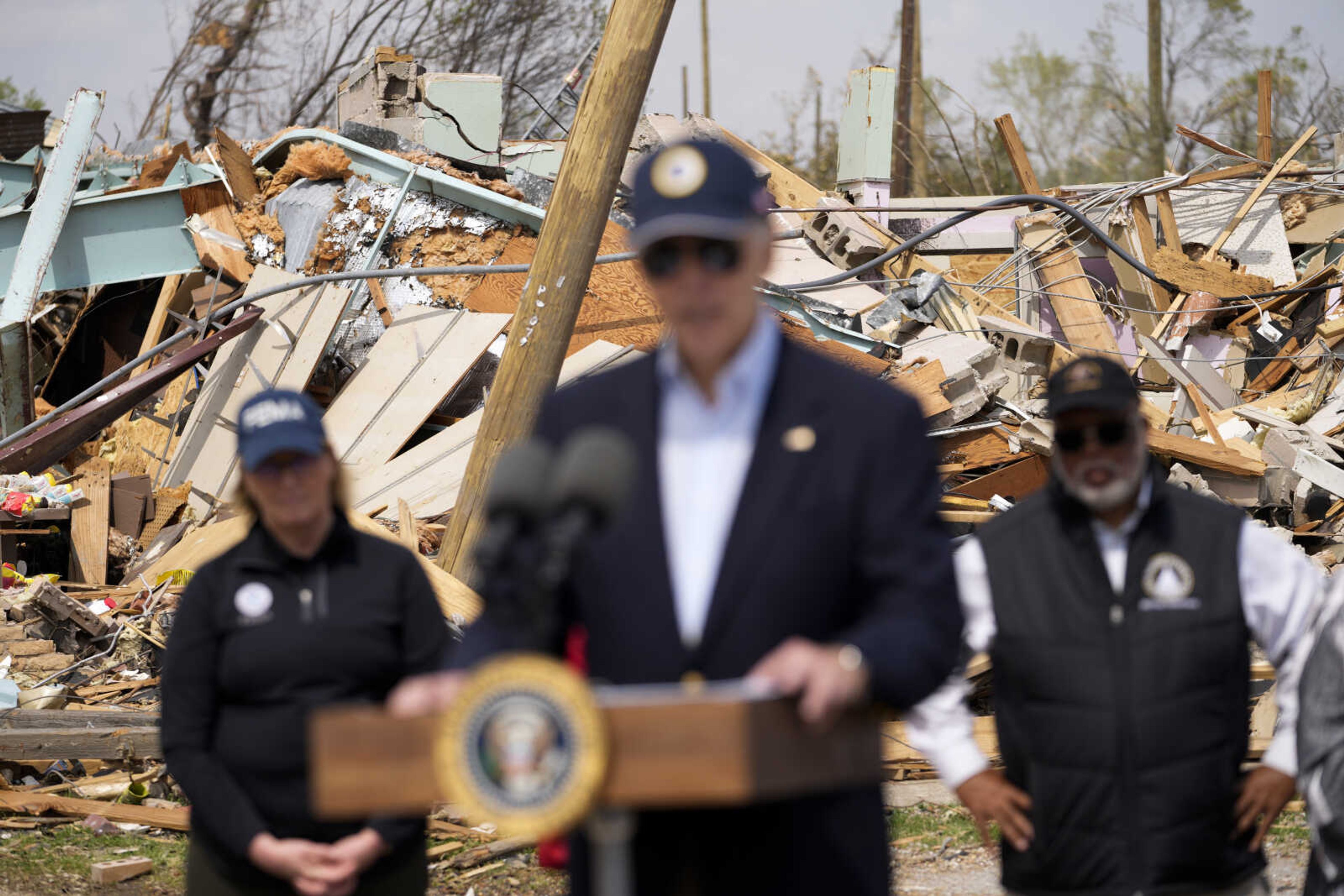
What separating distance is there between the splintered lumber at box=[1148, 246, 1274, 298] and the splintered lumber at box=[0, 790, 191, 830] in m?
10.6

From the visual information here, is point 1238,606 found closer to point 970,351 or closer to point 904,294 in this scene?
point 970,351

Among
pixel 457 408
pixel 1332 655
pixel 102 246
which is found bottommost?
pixel 1332 655

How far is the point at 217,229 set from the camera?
12445 mm

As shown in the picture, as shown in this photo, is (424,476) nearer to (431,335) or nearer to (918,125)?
(431,335)

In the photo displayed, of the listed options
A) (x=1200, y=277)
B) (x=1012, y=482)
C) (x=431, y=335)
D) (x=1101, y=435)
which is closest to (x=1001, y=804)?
(x=1101, y=435)

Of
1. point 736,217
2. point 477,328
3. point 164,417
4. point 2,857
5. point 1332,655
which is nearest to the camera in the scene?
point 736,217

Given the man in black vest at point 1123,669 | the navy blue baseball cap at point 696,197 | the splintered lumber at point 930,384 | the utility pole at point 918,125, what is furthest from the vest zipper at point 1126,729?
the utility pole at point 918,125

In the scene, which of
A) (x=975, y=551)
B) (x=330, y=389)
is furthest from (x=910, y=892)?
(x=330, y=389)

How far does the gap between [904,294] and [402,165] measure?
4.56 meters

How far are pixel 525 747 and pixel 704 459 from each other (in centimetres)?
53

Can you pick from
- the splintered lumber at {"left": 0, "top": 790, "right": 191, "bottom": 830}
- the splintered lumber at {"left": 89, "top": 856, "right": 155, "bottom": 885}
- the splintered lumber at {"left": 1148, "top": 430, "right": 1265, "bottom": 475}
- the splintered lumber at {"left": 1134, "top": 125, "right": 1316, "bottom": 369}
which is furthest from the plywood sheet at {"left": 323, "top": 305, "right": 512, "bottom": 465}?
the splintered lumber at {"left": 1134, "top": 125, "right": 1316, "bottom": 369}

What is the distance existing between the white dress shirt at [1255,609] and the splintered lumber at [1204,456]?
6.49 m

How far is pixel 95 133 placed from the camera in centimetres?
1214

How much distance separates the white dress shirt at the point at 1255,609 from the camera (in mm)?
3141
